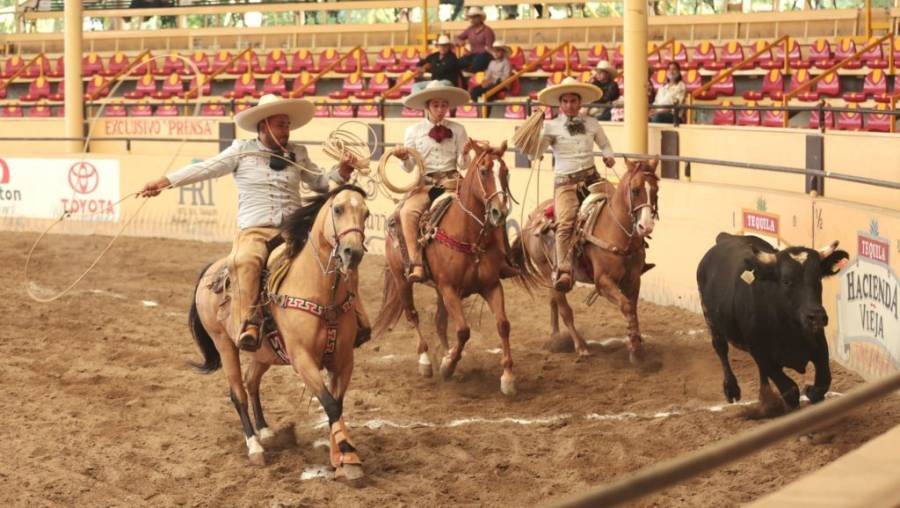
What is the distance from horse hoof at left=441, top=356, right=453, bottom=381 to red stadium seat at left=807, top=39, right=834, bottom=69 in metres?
12.3

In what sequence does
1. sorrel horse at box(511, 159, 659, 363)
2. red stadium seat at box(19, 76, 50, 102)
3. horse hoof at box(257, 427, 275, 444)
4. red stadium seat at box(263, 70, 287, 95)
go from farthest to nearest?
1. red stadium seat at box(19, 76, 50, 102)
2. red stadium seat at box(263, 70, 287, 95)
3. sorrel horse at box(511, 159, 659, 363)
4. horse hoof at box(257, 427, 275, 444)

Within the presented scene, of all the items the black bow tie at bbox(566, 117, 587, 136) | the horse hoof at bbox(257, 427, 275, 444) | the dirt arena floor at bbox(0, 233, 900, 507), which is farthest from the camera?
the black bow tie at bbox(566, 117, 587, 136)

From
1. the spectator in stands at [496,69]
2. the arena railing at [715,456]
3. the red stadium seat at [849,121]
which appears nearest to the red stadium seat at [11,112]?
the spectator in stands at [496,69]

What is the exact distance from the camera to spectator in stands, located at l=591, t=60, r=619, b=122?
1623 cm

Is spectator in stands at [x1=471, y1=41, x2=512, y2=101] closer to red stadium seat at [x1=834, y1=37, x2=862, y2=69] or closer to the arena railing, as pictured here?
red stadium seat at [x1=834, y1=37, x2=862, y2=69]

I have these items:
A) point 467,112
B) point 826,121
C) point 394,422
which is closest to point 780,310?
point 394,422

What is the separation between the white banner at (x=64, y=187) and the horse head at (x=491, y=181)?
10591mm

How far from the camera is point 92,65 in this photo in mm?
29766

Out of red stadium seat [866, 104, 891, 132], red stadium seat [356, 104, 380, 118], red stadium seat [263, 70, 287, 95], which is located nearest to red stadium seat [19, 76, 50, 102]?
red stadium seat [263, 70, 287, 95]

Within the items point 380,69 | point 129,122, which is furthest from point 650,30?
point 129,122

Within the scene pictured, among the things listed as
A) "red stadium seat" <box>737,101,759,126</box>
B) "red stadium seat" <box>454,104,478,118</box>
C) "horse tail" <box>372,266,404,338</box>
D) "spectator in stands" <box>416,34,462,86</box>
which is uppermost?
"spectator in stands" <box>416,34,462,86</box>

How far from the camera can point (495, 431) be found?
8.52 m

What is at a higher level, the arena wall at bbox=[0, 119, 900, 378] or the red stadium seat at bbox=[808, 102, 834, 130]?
the red stadium seat at bbox=[808, 102, 834, 130]

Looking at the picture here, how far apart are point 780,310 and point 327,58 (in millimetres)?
20483
